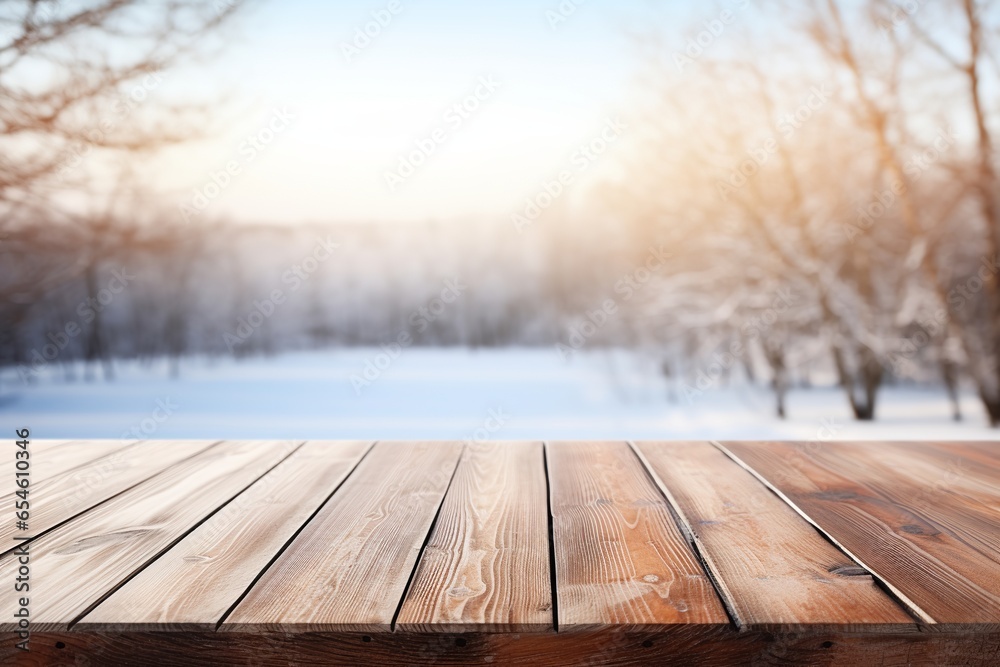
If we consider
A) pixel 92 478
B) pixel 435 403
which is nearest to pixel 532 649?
pixel 92 478

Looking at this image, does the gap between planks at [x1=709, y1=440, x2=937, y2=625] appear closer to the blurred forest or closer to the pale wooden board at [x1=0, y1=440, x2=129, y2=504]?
the pale wooden board at [x1=0, y1=440, x2=129, y2=504]

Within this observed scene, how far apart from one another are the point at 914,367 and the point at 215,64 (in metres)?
4.83

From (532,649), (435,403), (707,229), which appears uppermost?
(707,229)

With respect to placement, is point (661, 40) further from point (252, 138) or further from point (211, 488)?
point (211, 488)

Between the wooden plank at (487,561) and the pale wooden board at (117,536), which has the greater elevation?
the pale wooden board at (117,536)

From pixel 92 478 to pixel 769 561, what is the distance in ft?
3.62

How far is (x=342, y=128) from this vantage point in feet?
16.5

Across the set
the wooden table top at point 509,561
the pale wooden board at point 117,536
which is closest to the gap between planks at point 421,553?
the wooden table top at point 509,561

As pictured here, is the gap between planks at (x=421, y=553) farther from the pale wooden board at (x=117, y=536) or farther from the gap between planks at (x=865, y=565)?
the gap between planks at (x=865, y=565)

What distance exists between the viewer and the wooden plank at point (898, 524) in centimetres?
65

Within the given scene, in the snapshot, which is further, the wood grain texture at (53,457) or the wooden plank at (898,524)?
the wood grain texture at (53,457)

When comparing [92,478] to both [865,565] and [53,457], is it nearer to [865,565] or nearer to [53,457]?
[53,457]

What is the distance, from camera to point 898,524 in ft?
2.89

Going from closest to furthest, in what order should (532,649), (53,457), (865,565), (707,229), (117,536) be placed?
(532,649), (865,565), (117,536), (53,457), (707,229)
